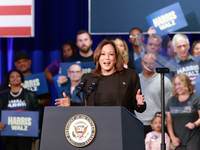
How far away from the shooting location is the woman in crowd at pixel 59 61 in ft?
15.2

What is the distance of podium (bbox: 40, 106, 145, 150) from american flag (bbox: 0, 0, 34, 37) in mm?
3141

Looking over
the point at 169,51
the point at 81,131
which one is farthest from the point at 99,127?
the point at 169,51

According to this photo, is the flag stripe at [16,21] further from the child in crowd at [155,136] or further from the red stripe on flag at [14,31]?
the child in crowd at [155,136]

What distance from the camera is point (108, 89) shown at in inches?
90.8

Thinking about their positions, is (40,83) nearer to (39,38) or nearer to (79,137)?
(39,38)

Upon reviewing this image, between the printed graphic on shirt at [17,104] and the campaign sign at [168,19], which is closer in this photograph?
the campaign sign at [168,19]

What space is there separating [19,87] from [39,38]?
881mm

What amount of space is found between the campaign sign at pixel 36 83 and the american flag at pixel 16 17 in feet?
2.26

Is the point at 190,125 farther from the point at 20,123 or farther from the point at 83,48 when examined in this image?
the point at 20,123

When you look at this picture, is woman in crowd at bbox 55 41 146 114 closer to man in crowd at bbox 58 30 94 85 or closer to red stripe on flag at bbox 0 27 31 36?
man in crowd at bbox 58 30 94 85

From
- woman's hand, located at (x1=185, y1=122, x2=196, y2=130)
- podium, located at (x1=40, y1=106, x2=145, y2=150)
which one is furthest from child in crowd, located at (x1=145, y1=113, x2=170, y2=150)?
podium, located at (x1=40, y1=106, x2=145, y2=150)

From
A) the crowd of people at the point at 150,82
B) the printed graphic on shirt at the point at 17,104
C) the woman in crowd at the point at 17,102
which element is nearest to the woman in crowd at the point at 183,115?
the crowd of people at the point at 150,82

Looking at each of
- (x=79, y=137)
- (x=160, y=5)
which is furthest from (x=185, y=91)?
(x=79, y=137)

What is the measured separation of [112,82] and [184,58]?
7.03 feet
